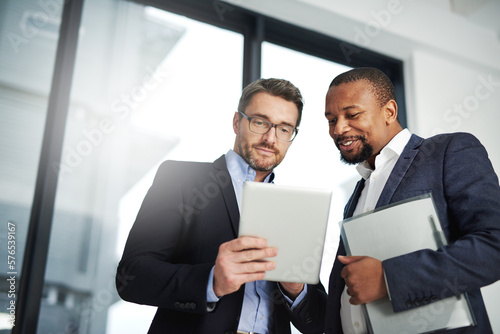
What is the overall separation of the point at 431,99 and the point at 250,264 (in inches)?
112

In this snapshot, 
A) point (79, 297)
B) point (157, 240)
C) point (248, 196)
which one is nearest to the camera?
point (248, 196)

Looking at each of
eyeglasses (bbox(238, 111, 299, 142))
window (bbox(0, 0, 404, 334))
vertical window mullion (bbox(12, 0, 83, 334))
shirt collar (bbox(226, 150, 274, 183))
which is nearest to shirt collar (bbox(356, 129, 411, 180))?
eyeglasses (bbox(238, 111, 299, 142))

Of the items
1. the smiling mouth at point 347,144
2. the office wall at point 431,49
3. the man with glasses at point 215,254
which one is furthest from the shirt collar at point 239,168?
the office wall at point 431,49

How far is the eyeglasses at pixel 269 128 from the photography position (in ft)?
6.95

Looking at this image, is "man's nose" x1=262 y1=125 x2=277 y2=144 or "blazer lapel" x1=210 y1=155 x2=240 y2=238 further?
"man's nose" x1=262 y1=125 x2=277 y2=144

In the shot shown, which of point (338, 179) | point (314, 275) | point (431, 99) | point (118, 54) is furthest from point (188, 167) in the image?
point (431, 99)

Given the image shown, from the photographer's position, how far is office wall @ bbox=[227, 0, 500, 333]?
353 cm

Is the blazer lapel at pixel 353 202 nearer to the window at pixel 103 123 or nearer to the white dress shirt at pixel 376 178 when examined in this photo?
the white dress shirt at pixel 376 178

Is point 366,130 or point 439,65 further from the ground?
point 439,65

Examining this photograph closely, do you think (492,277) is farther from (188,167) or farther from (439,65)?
(439,65)

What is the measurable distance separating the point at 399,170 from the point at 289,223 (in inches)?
19.9

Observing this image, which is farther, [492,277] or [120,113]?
[120,113]

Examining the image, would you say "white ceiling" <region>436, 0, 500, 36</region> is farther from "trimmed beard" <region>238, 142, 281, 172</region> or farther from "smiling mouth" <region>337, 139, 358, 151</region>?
"trimmed beard" <region>238, 142, 281, 172</region>

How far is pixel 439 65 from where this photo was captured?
12.9 feet
